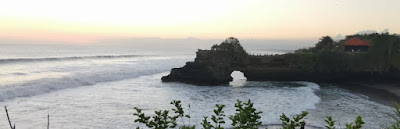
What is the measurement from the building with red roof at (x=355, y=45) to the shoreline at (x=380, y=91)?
18.3 metres

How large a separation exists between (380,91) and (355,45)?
1051 inches

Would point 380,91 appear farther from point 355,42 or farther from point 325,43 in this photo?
point 355,42

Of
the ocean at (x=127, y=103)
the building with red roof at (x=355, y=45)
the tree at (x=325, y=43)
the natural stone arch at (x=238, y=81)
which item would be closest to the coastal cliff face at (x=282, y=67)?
the natural stone arch at (x=238, y=81)

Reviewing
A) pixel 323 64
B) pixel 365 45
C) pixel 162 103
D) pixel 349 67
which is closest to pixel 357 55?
pixel 349 67

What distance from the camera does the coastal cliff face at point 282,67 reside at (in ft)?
149

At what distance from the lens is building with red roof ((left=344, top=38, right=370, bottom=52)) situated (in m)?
62.3

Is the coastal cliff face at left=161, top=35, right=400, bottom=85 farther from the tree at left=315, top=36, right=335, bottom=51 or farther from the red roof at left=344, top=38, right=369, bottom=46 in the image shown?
the red roof at left=344, top=38, right=369, bottom=46

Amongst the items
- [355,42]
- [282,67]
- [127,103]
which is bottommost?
Answer: [127,103]

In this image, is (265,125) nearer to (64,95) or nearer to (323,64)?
(64,95)

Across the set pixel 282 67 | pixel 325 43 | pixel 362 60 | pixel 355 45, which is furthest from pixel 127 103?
pixel 355 45

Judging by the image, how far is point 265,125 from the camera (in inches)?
789

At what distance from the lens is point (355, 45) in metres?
63.5

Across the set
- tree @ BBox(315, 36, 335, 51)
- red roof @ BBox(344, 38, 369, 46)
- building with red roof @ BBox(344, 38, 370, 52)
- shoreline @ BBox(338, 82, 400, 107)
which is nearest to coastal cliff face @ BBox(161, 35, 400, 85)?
shoreline @ BBox(338, 82, 400, 107)

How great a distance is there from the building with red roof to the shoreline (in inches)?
720
